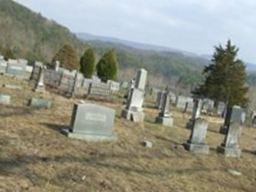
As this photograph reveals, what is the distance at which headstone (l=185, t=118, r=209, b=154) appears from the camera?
1397 cm

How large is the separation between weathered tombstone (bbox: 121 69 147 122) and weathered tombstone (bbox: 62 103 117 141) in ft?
17.9

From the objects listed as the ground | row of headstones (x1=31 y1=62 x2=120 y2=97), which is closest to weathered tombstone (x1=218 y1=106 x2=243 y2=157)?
the ground

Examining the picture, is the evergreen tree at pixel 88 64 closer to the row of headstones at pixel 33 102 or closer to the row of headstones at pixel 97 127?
the row of headstones at pixel 33 102

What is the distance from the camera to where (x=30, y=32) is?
383 feet

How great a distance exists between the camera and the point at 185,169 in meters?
11.6

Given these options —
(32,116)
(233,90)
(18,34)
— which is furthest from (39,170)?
(18,34)

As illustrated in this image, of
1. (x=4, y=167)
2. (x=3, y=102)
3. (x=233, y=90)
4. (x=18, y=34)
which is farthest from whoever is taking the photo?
(x=18, y=34)

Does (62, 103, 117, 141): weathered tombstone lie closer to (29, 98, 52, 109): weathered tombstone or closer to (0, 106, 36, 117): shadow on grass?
(0, 106, 36, 117): shadow on grass

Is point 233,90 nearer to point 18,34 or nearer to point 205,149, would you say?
point 205,149

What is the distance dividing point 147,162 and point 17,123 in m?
3.17

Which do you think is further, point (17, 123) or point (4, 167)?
point (17, 123)

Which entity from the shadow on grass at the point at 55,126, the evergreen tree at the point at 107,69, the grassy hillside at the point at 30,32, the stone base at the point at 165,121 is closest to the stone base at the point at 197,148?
the shadow on grass at the point at 55,126

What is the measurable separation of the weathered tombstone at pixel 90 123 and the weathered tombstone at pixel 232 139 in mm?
3609

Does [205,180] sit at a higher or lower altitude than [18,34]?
lower
